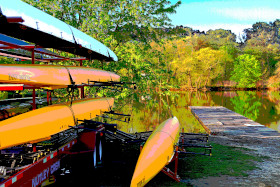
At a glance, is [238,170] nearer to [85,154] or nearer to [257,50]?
[85,154]

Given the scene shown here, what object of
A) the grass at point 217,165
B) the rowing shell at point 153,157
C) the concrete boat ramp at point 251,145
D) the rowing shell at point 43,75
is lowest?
the grass at point 217,165

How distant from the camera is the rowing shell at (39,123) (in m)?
5.01

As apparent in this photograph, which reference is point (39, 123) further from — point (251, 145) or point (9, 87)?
point (251, 145)

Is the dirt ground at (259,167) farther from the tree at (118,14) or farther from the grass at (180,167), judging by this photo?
the tree at (118,14)

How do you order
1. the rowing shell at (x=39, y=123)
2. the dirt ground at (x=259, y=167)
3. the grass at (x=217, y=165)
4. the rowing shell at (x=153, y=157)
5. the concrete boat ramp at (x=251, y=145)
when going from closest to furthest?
1. the rowing shell at (x=39, y=123)
2. the rowing shell at (x=153, y=157)
3. the dirt ground at (x=259, y=167)
4. the concrete boat ramp at (x=251, y=145)
5. the grass at (x=217, y=165)

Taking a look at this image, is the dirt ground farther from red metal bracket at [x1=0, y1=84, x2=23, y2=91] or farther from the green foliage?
red metal bracket at [x1=0, y1=84, x2=23, y2=91]

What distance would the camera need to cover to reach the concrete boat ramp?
7355mm

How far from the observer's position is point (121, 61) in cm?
1326

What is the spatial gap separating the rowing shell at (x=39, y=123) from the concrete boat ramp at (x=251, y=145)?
4066 mm

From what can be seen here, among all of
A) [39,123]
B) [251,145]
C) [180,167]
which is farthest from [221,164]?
[39,123]

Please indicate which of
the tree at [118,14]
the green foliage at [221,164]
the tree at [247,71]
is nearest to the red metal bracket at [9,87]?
the green foliage at [221,164]

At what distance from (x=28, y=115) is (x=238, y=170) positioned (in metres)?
6.83

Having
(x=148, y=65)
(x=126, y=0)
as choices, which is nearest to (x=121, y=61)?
(x=148, y=65)

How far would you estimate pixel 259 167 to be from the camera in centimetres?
863
